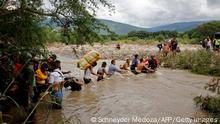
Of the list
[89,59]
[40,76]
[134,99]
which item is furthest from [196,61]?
[40,76]

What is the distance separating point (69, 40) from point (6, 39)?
3016 millimetres

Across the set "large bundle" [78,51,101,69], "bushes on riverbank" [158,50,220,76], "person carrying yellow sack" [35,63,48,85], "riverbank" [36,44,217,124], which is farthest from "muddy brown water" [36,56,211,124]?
"bushes on riverbank" [158,50,220,76]

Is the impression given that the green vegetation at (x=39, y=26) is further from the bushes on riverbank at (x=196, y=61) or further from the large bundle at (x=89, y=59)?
the bushes on riverbank at (x=196, y=61)

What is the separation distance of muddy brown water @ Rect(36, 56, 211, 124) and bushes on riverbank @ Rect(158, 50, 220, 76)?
66.9 inches

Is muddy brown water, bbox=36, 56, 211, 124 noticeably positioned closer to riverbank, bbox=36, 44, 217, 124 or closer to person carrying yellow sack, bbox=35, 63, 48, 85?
riverbank, bbox=36, 44, 217, 124

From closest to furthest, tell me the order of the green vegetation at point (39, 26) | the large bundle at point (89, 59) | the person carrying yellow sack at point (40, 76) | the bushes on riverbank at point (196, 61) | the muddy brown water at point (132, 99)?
the green vegetation at point (39, 26), the muddy brown water at point (132, 99), the person carrying yellow sack at point (40, 76), the large bundle at point (89, 59), the bushes on riverbank at point (196, 61)

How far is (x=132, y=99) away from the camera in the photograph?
1338cm

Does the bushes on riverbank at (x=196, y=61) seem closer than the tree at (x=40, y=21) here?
No

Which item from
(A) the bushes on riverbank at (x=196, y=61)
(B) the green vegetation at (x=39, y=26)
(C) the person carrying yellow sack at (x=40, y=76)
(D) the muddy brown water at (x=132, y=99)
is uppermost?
(B) the green vegetation at (x=39, y=26)

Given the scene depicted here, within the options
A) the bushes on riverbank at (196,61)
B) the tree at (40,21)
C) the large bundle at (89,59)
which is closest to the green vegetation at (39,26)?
the tree at (40,21)

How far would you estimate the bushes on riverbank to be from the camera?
21.3 meters

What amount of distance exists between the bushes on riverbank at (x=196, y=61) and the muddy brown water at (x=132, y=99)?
170 centimetres

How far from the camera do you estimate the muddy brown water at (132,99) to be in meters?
11.1

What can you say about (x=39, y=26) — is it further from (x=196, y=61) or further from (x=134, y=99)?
(x=196, y=61)
